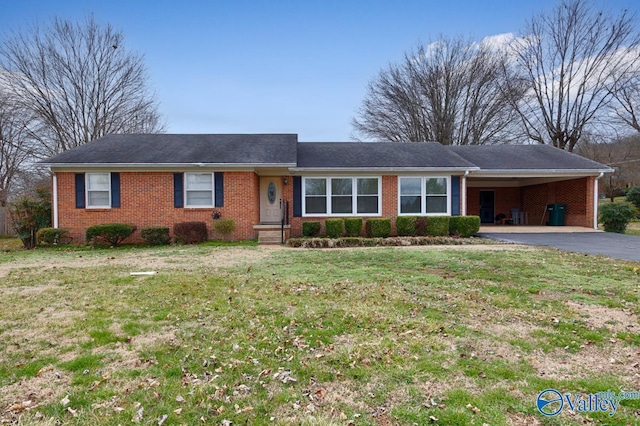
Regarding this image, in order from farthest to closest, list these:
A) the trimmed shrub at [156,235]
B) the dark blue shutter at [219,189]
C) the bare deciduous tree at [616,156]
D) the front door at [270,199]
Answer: the bare deciduous tree at [616,156] → the front door at [270,199] → the dark blue shutter at [219,189] → the trimmed shrub at [156,235]

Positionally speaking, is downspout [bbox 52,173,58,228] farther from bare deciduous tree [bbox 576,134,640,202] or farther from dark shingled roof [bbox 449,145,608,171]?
bare deciduous tree [bbox 576,134,640,202]

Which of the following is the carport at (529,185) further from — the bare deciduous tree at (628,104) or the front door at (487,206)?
the bare deciduous tree at (628,104)

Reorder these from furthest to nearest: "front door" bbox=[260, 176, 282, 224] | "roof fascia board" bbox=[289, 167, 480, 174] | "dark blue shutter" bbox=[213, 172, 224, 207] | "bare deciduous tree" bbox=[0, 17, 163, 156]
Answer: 1. "bare deciduous tree" bbox=[0, 17, 163, 156]
2. "front door" bbox=[260, 176, 282, 224]
3. "roof fascia board" bbox=[289, 167, 480, 174]
4. "dark blue shutter" bbox=[213, 172, 224, 207]

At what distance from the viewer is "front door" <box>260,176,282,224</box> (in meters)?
15.5

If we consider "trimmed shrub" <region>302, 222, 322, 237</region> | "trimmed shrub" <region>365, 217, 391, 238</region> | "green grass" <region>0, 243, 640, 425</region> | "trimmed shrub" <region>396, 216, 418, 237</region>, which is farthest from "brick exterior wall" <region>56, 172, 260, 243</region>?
"green grass" <region>0, 243, 640, 425</region>

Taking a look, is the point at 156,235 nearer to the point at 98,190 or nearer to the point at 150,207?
the point at 150,207

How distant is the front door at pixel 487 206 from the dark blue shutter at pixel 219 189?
14.6 m

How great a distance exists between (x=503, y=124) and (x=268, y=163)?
74.0ft

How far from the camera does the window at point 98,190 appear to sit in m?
13.5

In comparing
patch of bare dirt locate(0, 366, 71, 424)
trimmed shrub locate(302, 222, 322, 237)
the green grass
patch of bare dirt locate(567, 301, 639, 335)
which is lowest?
patch of bare dirt locate(0, 366, 71, 424)

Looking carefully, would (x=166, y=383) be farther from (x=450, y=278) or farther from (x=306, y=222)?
(x=306, y=222)

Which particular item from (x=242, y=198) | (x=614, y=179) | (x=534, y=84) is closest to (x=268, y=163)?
(x=242, y=198)

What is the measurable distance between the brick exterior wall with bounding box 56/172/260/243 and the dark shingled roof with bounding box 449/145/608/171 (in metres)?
10.9

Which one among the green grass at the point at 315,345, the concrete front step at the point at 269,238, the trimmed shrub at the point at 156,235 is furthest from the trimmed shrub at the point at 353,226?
the trimmed shrub at the point at 156,235
